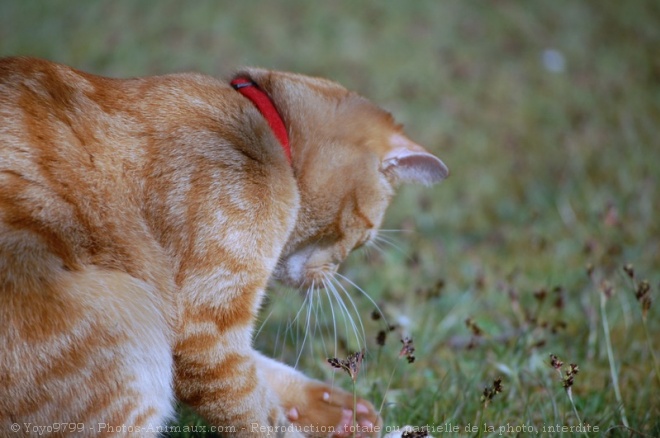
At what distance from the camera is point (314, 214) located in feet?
8.40

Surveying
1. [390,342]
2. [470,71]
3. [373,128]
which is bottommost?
[390,342]

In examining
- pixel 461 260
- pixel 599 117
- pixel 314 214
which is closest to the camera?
pixel 314 214

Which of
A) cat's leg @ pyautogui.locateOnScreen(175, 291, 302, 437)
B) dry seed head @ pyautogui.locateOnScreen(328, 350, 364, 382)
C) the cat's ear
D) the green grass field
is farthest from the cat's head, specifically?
dry seed head @ pyautogui.locateOnScreen(328, 350, 364, 382)

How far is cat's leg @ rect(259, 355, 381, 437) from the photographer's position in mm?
2549

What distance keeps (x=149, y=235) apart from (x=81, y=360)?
1.43 feet

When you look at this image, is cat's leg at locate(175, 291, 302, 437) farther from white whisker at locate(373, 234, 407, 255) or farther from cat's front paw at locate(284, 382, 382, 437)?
white whisker at locate(373, 234, 407, 255)

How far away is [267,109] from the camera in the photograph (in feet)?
8.40

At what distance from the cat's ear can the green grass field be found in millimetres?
566

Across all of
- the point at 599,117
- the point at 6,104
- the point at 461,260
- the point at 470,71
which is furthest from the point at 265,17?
the point at 6,104

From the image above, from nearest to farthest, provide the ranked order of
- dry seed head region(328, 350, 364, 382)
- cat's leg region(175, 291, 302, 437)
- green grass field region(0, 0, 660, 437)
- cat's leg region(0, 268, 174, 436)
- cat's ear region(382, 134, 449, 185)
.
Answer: cat's leg region(0, 268, 174, 436)
dry seed head region(328, 350, 364, 382)
cat's leg region(175, 291, 302, 437)
cat's ear region(382, 134, 449, 185)
green grass field region(0, 0, 660, 437)

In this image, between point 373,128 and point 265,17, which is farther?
point 265,17

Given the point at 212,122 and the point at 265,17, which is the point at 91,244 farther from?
the point at 265,17

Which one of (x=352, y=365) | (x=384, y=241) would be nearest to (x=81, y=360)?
(x=352, y=365)

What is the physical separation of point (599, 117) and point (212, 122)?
4.26 meters
